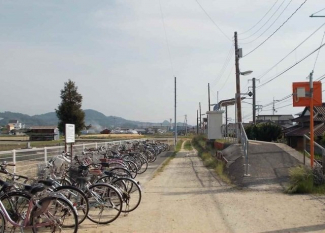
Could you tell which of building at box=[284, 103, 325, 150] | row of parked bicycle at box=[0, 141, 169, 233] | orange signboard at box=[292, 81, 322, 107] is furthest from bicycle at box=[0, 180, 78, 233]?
building at box=[284, 103, 325, 150]

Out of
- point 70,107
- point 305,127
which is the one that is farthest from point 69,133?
point 70,107

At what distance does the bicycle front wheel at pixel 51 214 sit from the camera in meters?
5.31

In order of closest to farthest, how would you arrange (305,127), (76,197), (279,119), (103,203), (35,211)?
(35,211) → (76,197) → (103,203) → (305,127) → (279,119)

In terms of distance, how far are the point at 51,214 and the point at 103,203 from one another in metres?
1.39

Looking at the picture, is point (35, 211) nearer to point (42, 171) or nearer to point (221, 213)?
point (221, 213)

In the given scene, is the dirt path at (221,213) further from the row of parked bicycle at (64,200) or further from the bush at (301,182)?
the bush at (301,182)

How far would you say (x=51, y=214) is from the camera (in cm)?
546

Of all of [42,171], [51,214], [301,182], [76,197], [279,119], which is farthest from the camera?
[279,119]

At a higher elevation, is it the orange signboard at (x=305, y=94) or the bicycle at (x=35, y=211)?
the orange signboard at (x=305, y=94)

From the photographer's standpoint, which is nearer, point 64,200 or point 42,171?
point 64,200

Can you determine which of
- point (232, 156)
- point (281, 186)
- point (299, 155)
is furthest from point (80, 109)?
point (281, 186)

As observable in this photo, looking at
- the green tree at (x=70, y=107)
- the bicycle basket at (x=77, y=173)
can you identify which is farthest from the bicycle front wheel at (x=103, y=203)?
the green tree at (x=70, y=107)

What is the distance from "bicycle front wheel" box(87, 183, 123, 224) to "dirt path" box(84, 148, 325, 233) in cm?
16

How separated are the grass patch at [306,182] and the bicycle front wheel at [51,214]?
582 cm
